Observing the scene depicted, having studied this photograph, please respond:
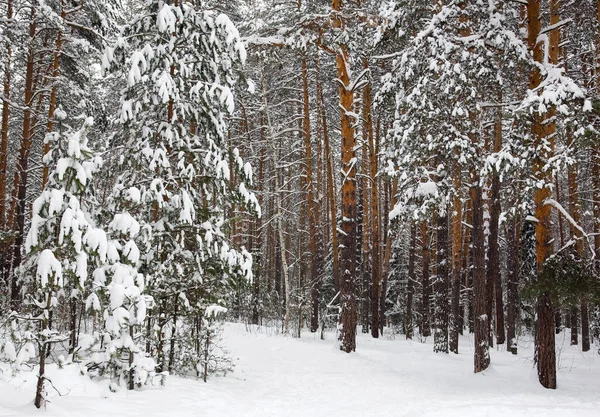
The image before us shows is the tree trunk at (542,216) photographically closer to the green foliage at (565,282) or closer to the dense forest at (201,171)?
the dense forest at (201,171)

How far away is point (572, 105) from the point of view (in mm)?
7871

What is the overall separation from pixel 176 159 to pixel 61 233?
12.5 feet

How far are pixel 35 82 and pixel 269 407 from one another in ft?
42.9

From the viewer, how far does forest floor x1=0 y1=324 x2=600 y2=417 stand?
5.85 metres

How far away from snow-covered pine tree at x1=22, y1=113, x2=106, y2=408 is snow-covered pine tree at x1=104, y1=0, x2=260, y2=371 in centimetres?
216

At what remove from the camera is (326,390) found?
8492 mm

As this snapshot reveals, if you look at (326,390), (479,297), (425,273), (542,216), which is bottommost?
(326,390)

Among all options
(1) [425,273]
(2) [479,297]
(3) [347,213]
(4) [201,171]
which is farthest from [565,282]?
(1) [425,273]

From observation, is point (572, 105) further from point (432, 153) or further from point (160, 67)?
point (160, 67)

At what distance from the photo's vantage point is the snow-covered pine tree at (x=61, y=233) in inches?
178

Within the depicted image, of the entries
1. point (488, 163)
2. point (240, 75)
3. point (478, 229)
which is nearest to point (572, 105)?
point (488, 163)

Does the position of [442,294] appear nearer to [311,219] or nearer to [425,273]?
[425,273]

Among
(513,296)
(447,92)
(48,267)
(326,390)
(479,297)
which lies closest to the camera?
(48,267)

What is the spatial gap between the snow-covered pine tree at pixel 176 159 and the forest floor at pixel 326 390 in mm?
1465
